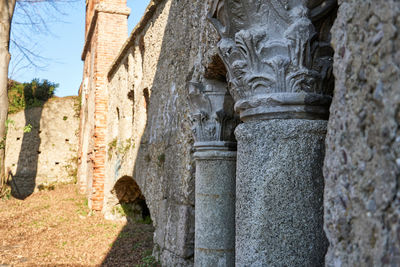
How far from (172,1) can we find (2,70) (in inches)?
226

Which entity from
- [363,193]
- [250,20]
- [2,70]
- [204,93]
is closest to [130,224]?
[2,70]

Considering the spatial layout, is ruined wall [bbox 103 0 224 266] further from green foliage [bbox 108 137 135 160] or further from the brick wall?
the brick wall

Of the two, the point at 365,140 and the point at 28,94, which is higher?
the point at 28,94

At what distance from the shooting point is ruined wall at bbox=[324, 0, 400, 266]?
42.9 inches

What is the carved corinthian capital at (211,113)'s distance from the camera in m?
3.68

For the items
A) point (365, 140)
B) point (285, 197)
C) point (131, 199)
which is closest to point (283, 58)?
point (285, 197)

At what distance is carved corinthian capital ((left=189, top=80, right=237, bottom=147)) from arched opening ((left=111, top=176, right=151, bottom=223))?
6.37 meters

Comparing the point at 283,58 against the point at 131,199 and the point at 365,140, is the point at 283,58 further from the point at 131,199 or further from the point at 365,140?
the point at 131,199

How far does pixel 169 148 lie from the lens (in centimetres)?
555

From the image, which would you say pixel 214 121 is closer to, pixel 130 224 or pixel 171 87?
pixel 171 87

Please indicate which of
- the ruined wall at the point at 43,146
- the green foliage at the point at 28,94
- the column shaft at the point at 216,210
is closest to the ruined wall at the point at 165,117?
the column shaft at the point at 216,210

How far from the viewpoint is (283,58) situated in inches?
85.4

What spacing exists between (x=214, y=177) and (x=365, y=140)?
2.42 m

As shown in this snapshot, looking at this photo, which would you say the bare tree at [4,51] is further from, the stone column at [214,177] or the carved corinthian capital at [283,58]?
the carved corinthian capital at [283,58]
